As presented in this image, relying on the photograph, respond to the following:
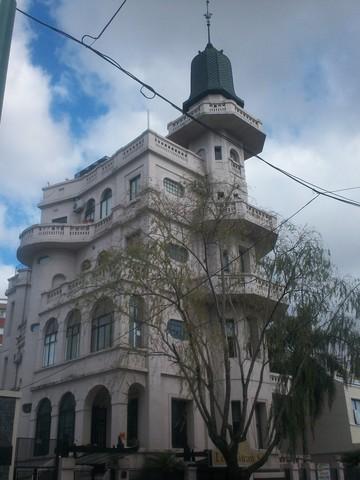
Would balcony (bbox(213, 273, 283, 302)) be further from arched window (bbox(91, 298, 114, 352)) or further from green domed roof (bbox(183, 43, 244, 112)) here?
A: green domed roof (bbox(183, 43, 244, 112))

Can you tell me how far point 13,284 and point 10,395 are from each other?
76.3 feet

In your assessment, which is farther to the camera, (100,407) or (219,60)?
(219,60)

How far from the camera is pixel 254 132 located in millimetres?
34656

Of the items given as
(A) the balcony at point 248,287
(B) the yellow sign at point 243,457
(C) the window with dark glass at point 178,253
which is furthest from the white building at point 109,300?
(B) the yellow sign at point 243,457

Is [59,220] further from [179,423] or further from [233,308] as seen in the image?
[233,308]

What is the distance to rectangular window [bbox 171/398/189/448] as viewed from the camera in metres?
23.9

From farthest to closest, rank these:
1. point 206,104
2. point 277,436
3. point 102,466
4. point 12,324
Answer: point 12,324
point 206,104
point 102,466
point 277,436

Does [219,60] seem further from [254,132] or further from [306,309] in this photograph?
[306,309]

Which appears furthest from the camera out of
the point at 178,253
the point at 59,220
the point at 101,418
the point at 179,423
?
the point at 59,220

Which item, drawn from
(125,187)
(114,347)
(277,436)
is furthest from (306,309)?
(125,187)

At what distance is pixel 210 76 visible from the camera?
3656 centimetres

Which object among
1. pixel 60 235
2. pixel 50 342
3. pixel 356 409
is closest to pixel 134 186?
pixel 60 235

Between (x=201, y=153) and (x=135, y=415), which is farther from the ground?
(x=201, y=153)

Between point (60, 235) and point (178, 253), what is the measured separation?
1149 centimetres
